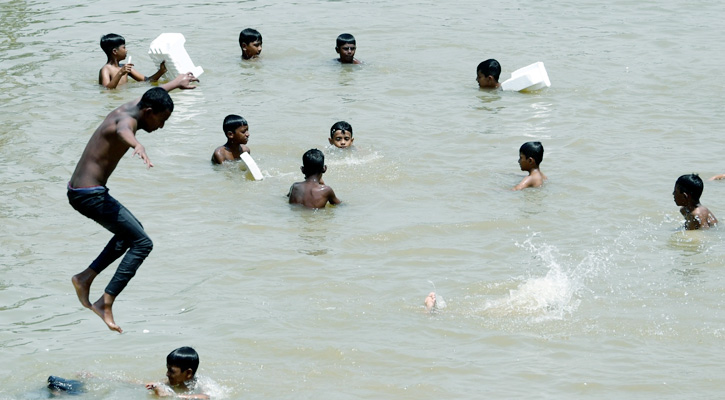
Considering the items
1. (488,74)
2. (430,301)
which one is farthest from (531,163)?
(488,74)

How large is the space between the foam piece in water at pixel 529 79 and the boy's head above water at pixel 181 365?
1007 cm

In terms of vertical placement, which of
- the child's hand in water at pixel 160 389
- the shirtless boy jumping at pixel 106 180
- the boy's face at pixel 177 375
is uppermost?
the shirtless boy jumping at pixel 106 180

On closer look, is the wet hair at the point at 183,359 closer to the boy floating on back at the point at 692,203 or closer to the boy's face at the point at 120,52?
the boy floating on back at the point at 692,203

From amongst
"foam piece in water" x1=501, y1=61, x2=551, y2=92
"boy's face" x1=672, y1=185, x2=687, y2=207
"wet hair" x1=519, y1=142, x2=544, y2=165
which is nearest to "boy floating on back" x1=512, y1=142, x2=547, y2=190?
"wet hair" x1=519, y1=142, x2=544, y2=165

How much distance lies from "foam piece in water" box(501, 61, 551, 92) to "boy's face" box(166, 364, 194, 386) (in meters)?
10.1

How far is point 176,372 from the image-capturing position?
7.58m

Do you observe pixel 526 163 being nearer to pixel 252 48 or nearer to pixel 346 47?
pixel 346 47

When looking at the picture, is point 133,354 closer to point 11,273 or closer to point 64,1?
point 11,273

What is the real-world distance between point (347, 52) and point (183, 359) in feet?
36.8

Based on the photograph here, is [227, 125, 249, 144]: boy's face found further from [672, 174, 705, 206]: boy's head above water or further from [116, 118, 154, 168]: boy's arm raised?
[116, 118, 154, 168]: boy's arm raised

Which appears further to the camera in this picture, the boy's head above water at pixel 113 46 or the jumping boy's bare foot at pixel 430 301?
the boy's head above water at pixel 113 46

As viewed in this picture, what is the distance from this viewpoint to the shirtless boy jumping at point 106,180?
23.8 feet

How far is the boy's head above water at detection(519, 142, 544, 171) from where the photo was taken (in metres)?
12.5

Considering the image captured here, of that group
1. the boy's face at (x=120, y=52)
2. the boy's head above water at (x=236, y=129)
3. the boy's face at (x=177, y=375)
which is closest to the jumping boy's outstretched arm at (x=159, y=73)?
the boy's face at (x=120, y=52)
